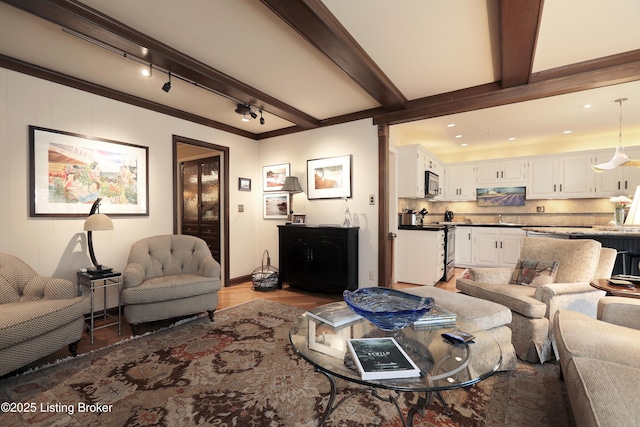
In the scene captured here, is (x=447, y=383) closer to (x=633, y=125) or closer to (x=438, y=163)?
(x=438, y=163)

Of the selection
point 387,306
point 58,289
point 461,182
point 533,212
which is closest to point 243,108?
point 58,289

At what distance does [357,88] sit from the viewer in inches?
128

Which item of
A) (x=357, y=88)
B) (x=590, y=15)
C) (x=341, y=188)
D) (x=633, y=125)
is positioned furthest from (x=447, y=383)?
(x=633, y=125)

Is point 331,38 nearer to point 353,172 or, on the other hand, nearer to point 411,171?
point 353,172

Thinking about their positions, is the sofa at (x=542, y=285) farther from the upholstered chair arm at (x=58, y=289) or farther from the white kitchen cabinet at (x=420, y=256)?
the upholstered chair arm at (x=58, y=289)

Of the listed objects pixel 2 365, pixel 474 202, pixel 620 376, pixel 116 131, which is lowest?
pixel 2 365

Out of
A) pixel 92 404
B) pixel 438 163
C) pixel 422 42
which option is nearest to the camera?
pixel 92 404

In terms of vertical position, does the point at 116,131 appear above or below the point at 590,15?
below

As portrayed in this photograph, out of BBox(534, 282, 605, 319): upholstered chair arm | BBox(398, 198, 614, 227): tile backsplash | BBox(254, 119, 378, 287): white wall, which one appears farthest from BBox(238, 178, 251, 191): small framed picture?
BBox(534, 282, 605, 319): upholstered chair arm

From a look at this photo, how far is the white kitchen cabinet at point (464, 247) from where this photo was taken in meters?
6.30

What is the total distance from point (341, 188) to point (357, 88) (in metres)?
1.40

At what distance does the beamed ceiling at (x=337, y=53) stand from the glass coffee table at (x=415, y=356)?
199cm

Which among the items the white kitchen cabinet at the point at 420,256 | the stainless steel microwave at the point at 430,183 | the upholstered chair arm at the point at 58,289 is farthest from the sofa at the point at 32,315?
the stainless steel microwave at the point at 430,183

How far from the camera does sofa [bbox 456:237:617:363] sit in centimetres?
216
